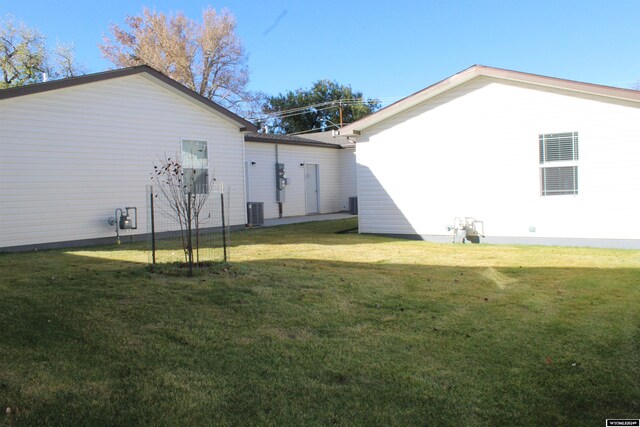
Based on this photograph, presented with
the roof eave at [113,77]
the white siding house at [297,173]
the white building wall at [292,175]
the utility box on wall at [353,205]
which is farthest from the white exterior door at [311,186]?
the roof eave at [113,77]

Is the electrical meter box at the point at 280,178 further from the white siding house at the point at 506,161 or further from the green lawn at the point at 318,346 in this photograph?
the green lawn at the point at 318,346

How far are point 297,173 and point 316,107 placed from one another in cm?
2458

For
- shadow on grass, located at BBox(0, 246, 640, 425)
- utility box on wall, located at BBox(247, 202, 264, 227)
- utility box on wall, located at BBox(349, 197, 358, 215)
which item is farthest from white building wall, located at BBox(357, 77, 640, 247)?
utility box on wall, located at BBox(349, 197, 358, 215)

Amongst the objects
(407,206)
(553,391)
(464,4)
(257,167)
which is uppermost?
(464,4)

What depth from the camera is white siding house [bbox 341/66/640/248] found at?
367 inches

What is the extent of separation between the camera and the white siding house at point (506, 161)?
367 inches

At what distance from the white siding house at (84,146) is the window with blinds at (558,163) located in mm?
8200

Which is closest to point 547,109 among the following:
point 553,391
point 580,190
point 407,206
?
point 580,190

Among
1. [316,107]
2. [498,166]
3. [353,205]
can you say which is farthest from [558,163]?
[316,107]

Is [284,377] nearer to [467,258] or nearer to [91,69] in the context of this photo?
[467,258]

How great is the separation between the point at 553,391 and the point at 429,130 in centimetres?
881

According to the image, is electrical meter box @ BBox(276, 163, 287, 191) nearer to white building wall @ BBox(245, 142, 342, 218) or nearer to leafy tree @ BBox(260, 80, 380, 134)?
white building wall @ BBox(245, 142, 342, 218)

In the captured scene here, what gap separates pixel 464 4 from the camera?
58.9ft

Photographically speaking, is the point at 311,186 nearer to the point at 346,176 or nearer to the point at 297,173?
the point at 297,173
